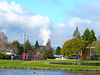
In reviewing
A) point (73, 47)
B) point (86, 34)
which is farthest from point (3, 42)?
point (86, 34)

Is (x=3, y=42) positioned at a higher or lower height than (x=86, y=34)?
lower

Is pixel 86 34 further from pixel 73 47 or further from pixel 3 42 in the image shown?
pixel 73 47

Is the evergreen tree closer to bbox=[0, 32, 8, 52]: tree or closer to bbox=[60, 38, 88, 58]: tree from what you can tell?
bbox=[0, 32, 8, 52]: tree

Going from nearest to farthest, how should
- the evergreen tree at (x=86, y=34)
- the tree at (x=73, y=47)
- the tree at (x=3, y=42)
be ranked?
1. the tree at (x=73, y=47)
2. the tree at (x=3, y=42)
3. the evergreen tree at (x=86, y=34)

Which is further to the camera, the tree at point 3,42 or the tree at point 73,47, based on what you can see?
the tree at point 3,42

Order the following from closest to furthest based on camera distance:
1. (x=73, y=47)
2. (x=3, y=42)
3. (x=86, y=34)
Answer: (x=73, y=47) < (x=3, y=42) < (x=86, y=34)

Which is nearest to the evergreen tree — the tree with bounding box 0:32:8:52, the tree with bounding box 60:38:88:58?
the tree with bounding box 0:32:8:52

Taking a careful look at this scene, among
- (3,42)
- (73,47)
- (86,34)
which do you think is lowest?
(73,47)

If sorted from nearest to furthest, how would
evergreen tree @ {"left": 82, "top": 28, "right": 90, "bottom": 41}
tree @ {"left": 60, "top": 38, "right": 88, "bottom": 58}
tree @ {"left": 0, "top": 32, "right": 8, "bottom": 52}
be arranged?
tree @ {"left": 60, "top": 38, "right": 88, "bottom": 58} < tree @ {"left": 0, "top": 32, "right": 8, "bottom": 52} < evergreen tree @ {"left": 82, "top": 28, "right": 90, "bottom": 41}

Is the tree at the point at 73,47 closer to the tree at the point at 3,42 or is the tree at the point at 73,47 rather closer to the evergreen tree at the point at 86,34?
the tree at the point at 3,42

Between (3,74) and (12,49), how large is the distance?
190ft

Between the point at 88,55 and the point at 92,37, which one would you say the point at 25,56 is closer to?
the point at 88,55

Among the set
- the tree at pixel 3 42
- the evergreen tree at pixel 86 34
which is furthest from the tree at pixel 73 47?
the evergreen tree at pixel 86 34

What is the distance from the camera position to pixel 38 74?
33.1 meters
